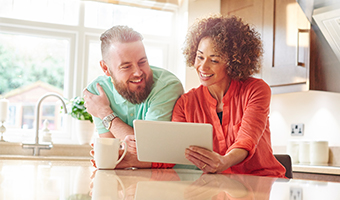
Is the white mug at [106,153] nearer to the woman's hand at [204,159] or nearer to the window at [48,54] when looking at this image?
the woman's hand at [204,159]

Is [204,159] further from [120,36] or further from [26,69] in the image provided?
[26,69]

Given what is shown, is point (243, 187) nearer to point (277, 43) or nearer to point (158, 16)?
point (277, 43)

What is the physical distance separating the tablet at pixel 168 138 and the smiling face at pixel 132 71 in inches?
17.2

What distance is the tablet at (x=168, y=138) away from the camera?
3.45ft

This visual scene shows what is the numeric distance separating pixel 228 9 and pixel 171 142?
2596mm

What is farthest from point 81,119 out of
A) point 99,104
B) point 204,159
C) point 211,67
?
point 204,159

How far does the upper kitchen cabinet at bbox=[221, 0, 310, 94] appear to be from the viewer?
267 centimetres

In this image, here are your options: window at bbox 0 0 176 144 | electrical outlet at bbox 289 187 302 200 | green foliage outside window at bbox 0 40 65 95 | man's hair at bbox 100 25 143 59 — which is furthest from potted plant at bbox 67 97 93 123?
electrical outlet at bbox 289 187 302 200

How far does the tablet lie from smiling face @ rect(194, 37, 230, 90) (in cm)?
45

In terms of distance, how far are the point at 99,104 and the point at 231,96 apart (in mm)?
544

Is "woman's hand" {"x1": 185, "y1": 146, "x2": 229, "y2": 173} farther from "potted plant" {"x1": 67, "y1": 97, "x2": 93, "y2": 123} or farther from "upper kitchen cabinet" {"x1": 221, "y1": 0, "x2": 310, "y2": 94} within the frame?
"potted plant" {"x1": 67, "y1": 97, "x2": 93, "y2": 123}

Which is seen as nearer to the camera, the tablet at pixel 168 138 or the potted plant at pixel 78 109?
the tablet at pixel 168 138

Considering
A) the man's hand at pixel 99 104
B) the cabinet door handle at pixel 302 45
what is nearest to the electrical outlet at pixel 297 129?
the cabinet door handle at pixel 302 45

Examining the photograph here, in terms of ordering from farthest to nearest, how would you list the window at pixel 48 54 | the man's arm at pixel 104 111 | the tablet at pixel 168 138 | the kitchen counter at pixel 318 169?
the window at pixel 48 54 < the kitchen counter at pixel 318 169 < the man's arm at pixel 104 111 < the tablet at pixel 168 138
